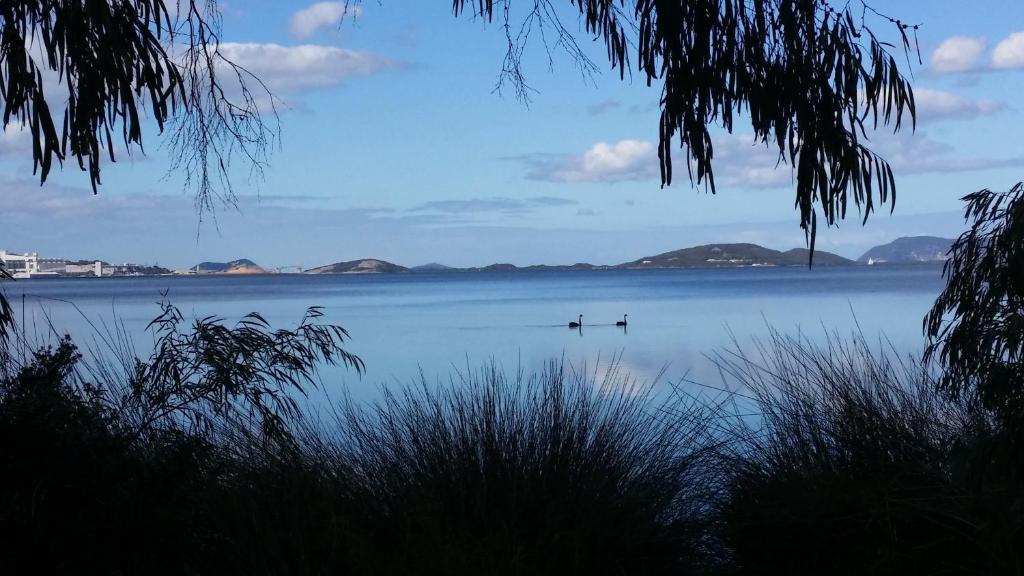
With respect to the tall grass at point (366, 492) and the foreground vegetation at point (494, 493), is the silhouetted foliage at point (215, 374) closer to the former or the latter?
the foreground vegetation at point (494, 493)

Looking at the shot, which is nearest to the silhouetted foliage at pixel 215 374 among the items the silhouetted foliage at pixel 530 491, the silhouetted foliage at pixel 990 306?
the silhouetted foliage at pixel 530 491

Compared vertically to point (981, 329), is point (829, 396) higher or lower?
lower

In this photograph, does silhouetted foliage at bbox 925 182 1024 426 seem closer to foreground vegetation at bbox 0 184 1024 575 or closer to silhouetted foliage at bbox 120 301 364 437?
foreground vegetation at bbox 0 184 1024 575

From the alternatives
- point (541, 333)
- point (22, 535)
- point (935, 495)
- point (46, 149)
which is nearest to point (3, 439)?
point (22, 535)

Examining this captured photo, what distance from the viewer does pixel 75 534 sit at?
12.2 ft

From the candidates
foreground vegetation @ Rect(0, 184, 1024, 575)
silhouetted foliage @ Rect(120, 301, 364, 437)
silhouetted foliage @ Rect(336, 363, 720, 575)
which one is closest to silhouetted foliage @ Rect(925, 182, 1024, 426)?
foreground vegetation @ Rect(0, 184, 1024, 575)

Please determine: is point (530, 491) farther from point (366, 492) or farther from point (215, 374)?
point (215, 374)

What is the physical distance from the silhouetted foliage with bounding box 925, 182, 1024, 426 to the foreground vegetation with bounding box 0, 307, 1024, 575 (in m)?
0.20

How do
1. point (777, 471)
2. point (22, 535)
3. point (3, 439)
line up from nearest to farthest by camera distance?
point (22, 535)
point (3, 439)
point (777, 471)

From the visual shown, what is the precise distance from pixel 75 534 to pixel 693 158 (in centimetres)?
257

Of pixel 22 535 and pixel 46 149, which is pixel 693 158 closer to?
pixel 46 149

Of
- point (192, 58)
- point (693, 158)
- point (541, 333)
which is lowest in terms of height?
point (541, 333)

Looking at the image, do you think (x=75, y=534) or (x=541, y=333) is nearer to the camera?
(x=75, y=534)

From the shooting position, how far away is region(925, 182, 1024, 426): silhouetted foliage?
4004mm
